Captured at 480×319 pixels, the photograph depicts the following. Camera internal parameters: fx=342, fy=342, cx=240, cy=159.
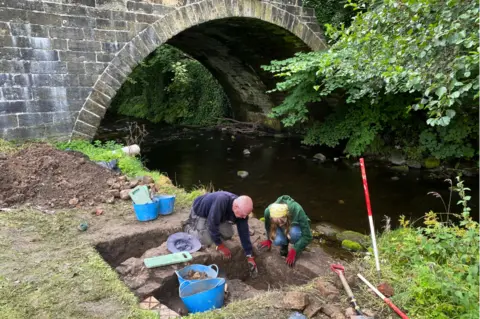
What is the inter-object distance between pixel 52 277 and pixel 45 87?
4.61m

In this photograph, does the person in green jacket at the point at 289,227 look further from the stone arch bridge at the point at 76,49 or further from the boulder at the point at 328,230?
the stone arch bridge at the point at 76,49

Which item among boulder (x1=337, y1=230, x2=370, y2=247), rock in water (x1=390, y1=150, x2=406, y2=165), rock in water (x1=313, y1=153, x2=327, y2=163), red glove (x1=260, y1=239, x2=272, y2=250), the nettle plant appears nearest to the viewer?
the nettle plant

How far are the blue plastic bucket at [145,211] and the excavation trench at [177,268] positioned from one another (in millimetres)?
310

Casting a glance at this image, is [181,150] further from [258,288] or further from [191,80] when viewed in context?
[258,288]

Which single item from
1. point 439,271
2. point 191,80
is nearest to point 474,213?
point 439,271

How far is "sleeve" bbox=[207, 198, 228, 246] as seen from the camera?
382cm

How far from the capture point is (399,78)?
4398 millimetres

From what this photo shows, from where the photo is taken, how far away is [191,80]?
17.2 metres

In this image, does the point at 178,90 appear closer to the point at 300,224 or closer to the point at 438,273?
the point at 300,224

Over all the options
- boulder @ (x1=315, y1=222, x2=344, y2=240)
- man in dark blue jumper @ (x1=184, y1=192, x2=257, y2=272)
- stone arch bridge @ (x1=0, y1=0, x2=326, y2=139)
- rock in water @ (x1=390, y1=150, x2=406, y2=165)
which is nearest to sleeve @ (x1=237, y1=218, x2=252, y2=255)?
man in dark blue jumper @ (x1=184, y1=192, x2=257, y2=272)

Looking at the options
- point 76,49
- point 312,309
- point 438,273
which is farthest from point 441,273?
point 76,49

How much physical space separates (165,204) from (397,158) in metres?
7.15

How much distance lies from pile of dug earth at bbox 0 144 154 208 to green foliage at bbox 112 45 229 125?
35.0 feet

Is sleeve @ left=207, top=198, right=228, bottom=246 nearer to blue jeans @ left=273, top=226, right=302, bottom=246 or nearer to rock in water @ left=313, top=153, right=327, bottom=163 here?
blue jeans @ left=273, top=226, right=302, bottom=246
